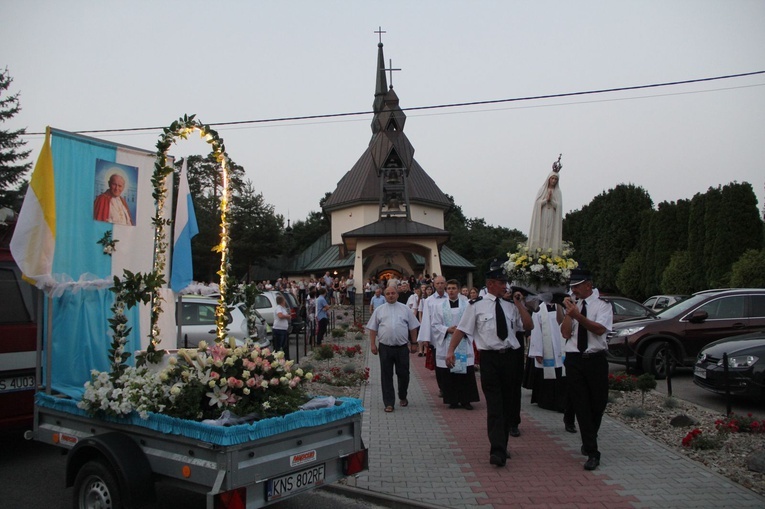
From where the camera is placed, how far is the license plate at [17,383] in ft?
22.1

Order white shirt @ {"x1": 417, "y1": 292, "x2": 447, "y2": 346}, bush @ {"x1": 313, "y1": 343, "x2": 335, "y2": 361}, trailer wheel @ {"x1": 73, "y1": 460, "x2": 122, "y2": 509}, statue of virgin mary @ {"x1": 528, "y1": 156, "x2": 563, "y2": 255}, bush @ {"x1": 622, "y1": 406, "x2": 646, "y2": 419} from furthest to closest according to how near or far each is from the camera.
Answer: bush @ {"x1": 313, "y1": 343, "x2": 335, "y2": 361} < white shirt @ {"x1": 417, "y1": 292, "x2": 447, "y2": 346} < statue of virgin mary @ {"x1": 528, "y1": 156, "x2": 563, "y2": 255} < bush @ {"x1": 622, "y1": 406, "x2": 646, "y2": 419} < trailer wheel @ {"x1": 73, "y1": 460, "x2": 122, "y2": 509}

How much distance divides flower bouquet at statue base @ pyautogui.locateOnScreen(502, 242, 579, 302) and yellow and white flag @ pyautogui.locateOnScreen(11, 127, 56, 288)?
5785 millimetres

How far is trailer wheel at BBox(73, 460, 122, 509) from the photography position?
4578mm

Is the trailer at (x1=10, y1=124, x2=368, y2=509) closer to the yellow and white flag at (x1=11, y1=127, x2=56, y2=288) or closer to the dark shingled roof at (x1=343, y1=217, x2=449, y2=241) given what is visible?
the yellow and white flag at (x1=11, y1=127, x2=56, y2=288)

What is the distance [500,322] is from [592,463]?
170 centimetres

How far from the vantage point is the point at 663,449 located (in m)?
7.38

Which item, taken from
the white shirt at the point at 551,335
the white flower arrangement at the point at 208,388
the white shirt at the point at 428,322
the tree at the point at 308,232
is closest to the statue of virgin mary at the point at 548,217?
the white shirt at the point at 551,335

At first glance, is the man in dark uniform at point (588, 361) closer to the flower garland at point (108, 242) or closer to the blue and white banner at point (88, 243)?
the blue and white banner at point (88, 243)

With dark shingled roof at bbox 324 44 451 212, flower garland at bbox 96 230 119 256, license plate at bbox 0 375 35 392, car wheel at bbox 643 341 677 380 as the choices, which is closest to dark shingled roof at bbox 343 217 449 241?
dark shingled roof at bbox 324 44 451 212

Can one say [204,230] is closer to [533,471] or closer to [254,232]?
[254,232]

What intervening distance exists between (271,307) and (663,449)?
13807 millimetres

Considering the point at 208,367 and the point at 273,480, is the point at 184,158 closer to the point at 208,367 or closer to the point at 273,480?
the point at 208,367

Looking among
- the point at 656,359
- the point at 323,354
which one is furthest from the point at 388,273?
the point at 656,359

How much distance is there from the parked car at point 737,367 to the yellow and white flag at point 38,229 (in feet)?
28.5
